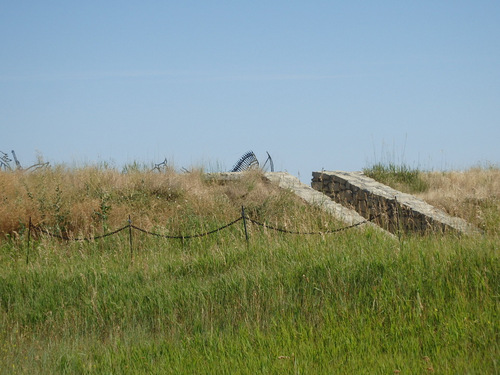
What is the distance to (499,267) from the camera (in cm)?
676

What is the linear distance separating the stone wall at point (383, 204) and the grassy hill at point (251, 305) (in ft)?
8.58

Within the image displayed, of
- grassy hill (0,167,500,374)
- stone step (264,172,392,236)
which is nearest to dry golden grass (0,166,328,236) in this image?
stone step (264,172,392,236)

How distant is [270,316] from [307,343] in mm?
958

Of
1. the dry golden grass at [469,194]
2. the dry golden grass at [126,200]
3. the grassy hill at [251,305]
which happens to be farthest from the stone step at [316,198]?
the dry golden grass at [469,194]

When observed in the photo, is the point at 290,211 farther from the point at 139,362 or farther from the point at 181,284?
the point at 139,362

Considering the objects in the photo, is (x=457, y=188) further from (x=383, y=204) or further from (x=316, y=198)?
(x=316, y=198)

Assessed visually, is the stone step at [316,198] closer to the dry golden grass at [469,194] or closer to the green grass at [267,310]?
the dry golden grass at [469,194]

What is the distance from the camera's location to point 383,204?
543 inches

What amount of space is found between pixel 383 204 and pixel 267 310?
26.4 ft

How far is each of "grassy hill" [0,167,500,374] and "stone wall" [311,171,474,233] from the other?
2.61 m

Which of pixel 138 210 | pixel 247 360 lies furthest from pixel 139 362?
pixel 138 210

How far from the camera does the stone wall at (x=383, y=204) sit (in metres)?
12.1

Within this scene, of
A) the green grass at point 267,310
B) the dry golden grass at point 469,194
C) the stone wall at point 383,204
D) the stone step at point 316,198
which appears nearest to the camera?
the green grass at point 267,310

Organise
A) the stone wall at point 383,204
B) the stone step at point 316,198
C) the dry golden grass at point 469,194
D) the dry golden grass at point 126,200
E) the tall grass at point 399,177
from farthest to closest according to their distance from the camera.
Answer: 1. the tall grass at point 399,177
2. the dry golden grass at point 469,194
3. the stone step at point 316,198
4. the stone wall at point 383,204
5. the dry golden grass at point 126,200
